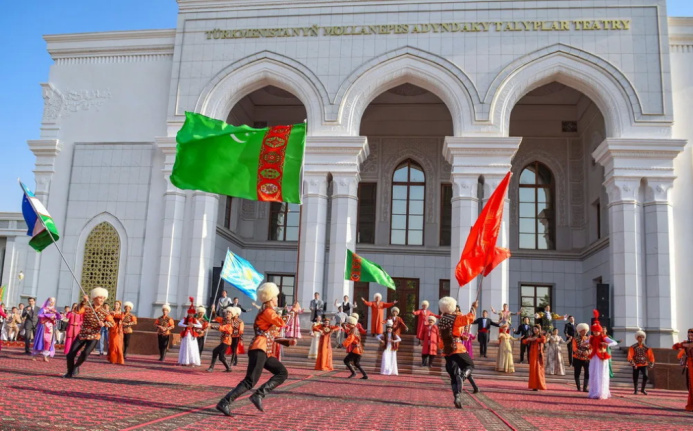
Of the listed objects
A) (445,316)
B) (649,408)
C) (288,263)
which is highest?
(288,263)

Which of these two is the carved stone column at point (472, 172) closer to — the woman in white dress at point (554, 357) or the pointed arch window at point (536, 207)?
the woman in white dress at point (554, 357)

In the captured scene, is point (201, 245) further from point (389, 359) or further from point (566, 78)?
point (566, 78)

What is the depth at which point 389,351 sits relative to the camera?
46.3 feet

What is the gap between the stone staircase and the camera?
49.1ft

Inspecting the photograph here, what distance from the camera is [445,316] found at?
867 centimetres

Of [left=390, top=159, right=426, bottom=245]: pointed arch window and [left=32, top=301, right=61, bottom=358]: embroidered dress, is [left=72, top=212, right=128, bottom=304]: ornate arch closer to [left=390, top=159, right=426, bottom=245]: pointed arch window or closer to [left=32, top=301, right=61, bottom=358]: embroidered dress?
[left=32, top=301, right=61, bottom=358]: embroidered dress

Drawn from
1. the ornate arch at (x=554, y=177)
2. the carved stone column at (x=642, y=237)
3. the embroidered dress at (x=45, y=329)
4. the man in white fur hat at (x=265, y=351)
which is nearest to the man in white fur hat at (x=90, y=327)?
the man in white fur hat at (x=265, y=351)

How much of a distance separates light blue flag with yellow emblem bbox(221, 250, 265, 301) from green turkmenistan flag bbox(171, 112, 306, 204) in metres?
3.67

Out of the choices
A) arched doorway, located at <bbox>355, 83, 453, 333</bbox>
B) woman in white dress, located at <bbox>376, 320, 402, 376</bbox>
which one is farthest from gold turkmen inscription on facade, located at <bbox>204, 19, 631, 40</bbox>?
woman in white dress, located at <bbox>376, 320, 402, 376</bbox>

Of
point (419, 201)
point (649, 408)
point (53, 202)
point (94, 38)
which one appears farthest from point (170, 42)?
point (649, 408)

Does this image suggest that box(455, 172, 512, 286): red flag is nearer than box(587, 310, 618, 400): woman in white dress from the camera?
Yes

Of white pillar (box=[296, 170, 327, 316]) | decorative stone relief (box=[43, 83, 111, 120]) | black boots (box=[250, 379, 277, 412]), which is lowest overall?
black boots (box=[250, 379, 277, 412])

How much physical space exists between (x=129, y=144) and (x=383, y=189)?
29.5 ft

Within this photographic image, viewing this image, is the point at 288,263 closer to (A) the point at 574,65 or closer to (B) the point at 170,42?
(B) the point at 170,42
